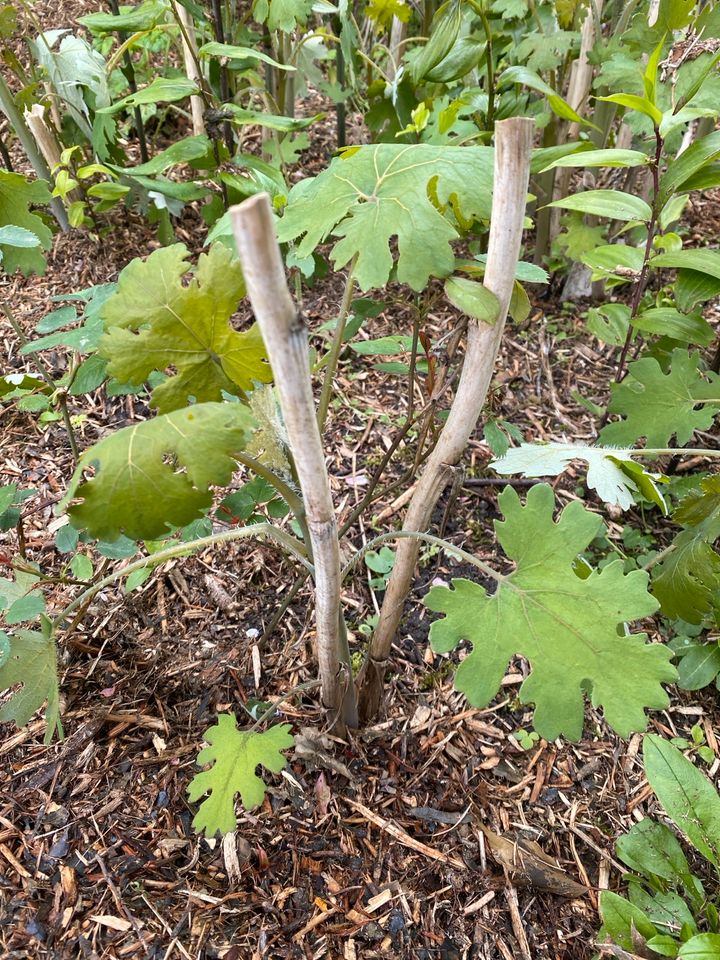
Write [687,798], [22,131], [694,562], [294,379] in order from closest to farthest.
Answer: [294,379], [687,798], [694,562], [22,131]

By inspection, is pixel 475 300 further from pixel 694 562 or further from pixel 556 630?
pixel 694 562

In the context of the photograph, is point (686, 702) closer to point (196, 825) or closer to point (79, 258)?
point (196, 825)

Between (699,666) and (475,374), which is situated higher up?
(475,374)

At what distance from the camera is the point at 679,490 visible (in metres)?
1.62

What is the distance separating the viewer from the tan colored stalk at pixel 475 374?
0.71 metres

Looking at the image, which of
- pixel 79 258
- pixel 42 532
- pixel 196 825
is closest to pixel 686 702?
pixel 196 825

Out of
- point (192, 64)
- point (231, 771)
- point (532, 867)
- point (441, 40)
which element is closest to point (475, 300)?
point (231, 771)

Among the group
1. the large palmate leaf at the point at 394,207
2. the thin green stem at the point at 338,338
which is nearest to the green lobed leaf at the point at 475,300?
the large palmate leaf at the point at 394,207

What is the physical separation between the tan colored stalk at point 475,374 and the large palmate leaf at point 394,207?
0.07m

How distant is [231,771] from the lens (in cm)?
95

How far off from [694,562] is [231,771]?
0.96 meters

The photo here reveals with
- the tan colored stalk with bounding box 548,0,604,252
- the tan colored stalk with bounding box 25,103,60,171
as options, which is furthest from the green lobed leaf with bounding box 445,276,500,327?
the tan colored stalk with bounding box 25,103,60,171

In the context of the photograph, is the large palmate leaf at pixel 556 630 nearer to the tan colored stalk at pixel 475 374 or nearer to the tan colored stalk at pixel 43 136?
the tan colored stalk at pixel 475 374

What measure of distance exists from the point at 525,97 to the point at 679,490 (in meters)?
1.17
